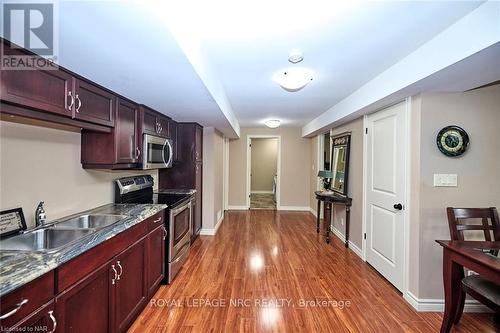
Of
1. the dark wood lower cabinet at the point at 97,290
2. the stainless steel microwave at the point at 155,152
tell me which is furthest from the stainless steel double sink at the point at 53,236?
the stainless steel microwave at the point at 155,152

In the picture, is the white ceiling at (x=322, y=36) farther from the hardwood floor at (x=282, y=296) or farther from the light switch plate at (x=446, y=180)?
the hardwood floor at (x=282, y=296)

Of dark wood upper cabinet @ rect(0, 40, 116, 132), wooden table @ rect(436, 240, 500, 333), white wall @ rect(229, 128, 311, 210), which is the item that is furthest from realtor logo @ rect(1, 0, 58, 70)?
white wall @ rect(229, 128, 311, 210)

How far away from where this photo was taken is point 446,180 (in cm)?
232

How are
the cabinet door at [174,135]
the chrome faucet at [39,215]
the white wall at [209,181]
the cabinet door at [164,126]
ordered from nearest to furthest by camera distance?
the chrome faucet at [39,215]
the cabinet door at [164,126]
the cabinet door at [174,135]
the white wall at [209,181]

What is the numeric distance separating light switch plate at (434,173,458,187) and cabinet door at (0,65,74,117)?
312 centimetres

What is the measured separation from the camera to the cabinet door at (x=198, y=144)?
4.21 m

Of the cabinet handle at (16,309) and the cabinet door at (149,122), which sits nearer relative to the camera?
the cabinet handle at (16,309)

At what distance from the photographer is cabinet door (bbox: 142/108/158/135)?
113 inches

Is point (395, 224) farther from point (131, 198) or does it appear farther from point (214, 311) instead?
point (131, 198)

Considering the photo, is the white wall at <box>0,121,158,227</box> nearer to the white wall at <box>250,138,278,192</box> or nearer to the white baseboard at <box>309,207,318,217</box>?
the white baseboard at <box>309,207,318,217</box>

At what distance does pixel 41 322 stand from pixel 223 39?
198 cm

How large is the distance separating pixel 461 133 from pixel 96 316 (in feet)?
10.7

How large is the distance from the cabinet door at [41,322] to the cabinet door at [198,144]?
314 centimetres

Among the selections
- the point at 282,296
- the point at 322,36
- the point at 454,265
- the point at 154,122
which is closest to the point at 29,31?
the point at 322,36
